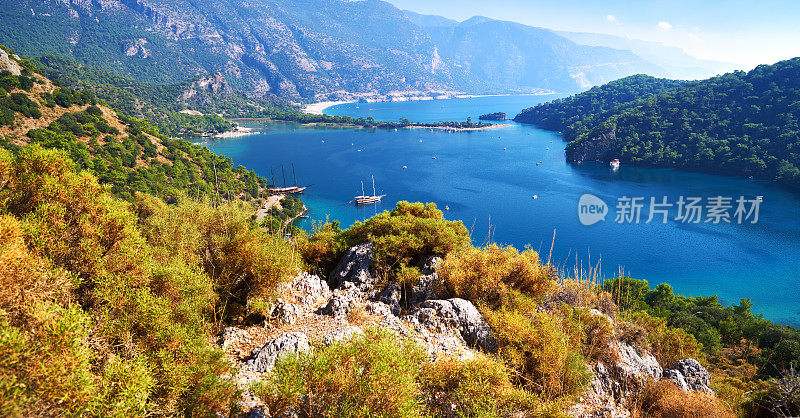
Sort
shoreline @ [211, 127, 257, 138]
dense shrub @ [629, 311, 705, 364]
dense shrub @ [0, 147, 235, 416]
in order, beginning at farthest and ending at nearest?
1. shoreline @ [211, 127, 257, 138]
2. dense shrub @ [629, 311, 705, 364]
3. dense shrub @ [0, 147, 235, 416]

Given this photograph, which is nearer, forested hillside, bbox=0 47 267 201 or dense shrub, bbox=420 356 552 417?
dense shrub, bbox=420 356 552 417

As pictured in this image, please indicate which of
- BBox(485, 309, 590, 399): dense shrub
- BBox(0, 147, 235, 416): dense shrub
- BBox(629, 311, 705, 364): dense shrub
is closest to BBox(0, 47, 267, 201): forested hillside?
BBox(0, 147, 235, 416): dense shrub

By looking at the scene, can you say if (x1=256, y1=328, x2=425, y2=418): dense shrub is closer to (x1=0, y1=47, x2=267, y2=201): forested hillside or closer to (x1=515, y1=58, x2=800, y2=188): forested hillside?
(x1=0, y1=47, x2=267, y2=201): forested hillside

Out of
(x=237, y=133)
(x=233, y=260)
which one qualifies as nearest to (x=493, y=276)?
(x=233, y=260)

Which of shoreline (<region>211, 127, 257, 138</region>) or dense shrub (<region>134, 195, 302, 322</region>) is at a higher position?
dense shrub (<region>134, 195, 302, 322</region>)

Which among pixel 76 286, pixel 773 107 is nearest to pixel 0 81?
pixel 76 286

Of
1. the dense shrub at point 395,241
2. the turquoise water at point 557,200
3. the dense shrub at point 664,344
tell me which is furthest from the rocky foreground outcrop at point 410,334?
the turquoise water at point 557,200
